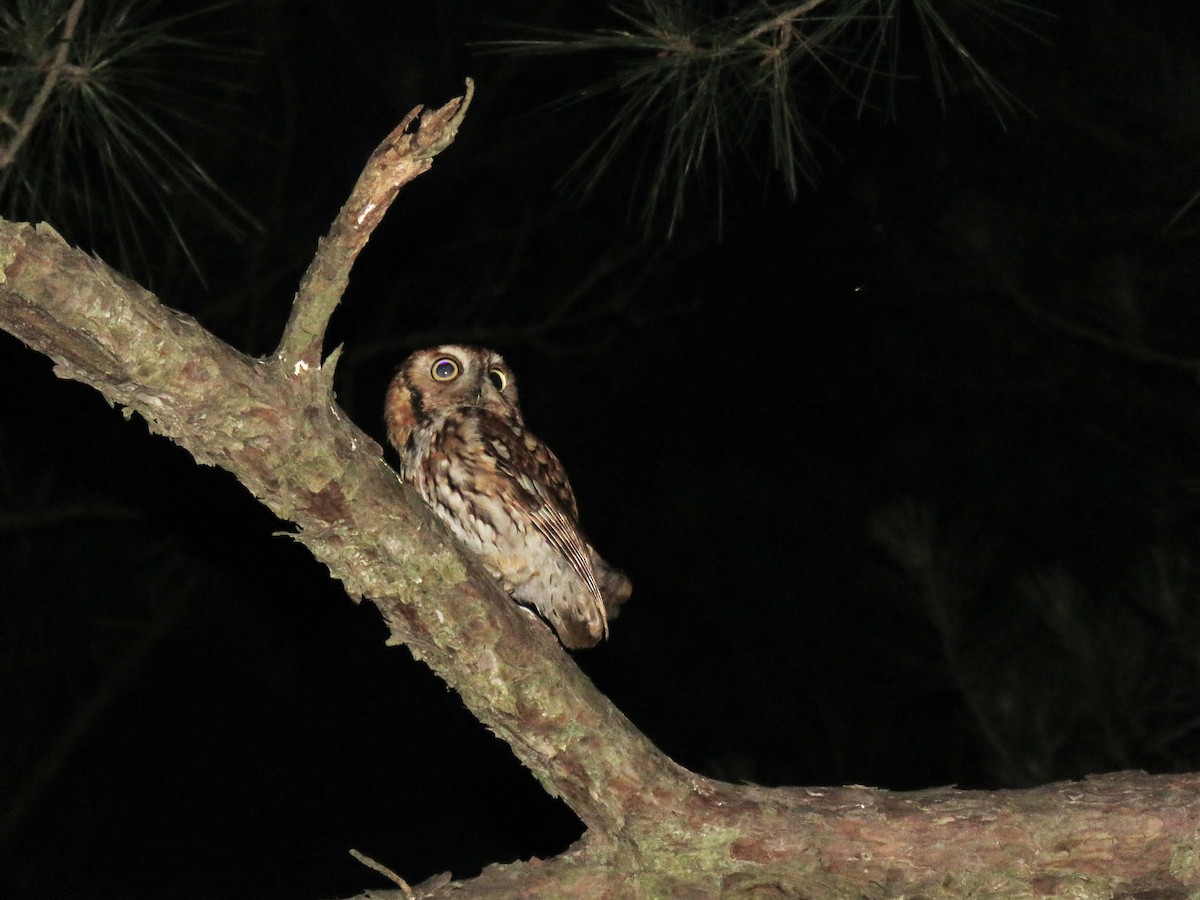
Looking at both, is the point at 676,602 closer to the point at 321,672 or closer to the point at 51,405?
the point at 321,672

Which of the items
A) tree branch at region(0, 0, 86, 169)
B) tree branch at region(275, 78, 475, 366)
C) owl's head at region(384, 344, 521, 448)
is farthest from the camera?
owl's head at region(384, 344, 521, 448)

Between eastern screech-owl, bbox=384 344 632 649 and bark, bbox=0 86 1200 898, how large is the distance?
0.91 meters

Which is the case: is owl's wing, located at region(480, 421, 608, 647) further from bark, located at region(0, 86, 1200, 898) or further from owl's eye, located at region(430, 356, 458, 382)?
bark, located at region(0, 86, 1200, 898)

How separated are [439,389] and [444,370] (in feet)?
0.14

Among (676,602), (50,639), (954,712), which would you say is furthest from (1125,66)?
(50,639)

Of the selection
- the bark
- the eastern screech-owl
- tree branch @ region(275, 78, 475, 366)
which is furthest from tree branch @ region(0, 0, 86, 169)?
the eastern screech-owl

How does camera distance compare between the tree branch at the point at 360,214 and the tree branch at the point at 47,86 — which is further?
the tree branch at the point at 47,86

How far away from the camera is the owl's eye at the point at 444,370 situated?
2822mm

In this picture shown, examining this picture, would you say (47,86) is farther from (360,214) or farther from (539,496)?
(539,496)

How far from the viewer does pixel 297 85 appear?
15.8 feet

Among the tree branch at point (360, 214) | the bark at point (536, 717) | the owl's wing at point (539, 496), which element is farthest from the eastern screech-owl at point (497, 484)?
the tree branch at point (360, 214)

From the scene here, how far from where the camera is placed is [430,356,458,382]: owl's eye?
9.26 ft

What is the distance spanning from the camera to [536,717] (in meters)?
1.69

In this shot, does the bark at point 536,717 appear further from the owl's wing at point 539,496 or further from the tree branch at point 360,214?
the owl's wing at point 539,496
